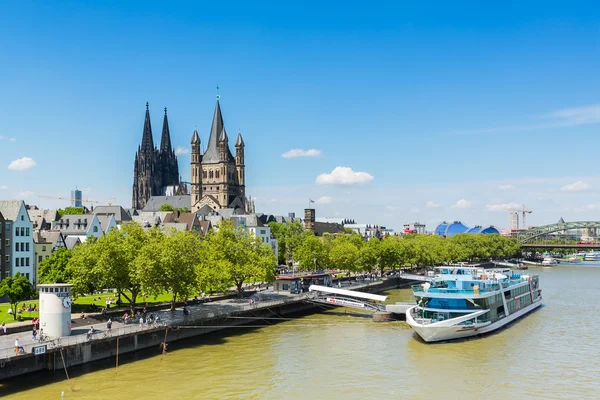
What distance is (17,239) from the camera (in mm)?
77188

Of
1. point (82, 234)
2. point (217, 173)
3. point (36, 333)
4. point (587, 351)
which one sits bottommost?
point (587, 351)

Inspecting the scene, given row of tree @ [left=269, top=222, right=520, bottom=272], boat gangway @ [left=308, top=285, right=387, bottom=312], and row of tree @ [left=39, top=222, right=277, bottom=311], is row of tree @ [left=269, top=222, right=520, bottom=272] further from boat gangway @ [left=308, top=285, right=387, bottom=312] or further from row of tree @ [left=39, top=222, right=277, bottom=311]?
row of tree @ [left=39, top=222, right=277, bottom=311]

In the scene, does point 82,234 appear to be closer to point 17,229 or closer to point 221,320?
point 17,229

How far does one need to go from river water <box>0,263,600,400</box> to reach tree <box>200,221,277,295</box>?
30.7 feet

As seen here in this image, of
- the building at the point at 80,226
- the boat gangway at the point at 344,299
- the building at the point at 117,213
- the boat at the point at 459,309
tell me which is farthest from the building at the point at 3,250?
the building at the point at 117,213

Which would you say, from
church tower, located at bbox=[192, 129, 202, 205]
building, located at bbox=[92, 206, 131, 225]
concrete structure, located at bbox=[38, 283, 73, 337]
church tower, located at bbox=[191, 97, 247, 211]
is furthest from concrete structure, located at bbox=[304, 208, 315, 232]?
concrete structure, located at bbox=[38, 283, 73, 337]

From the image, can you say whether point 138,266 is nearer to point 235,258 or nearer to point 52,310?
point 52,310

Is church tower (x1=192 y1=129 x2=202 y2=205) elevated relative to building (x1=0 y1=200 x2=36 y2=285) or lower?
elevated

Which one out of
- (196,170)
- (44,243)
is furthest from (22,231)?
(196,170)

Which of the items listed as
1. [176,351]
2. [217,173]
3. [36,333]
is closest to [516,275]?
[176,351]

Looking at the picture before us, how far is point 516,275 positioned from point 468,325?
99.0ft

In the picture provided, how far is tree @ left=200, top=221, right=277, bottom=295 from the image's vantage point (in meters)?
71.2

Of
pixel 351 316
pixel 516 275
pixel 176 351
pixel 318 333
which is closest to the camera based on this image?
pixel 176 351

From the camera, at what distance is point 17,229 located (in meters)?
77.2
